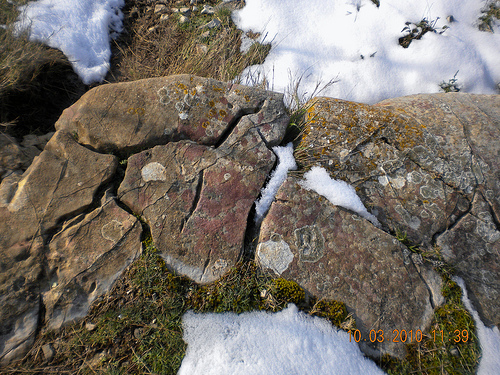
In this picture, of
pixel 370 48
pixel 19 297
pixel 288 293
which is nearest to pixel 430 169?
pixel 288 293

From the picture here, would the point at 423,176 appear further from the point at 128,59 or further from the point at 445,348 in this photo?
the point at 128,59

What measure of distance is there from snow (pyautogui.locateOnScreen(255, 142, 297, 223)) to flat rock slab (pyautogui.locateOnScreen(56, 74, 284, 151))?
0.51 m

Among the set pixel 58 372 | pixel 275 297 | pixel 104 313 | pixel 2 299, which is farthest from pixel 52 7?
pixel 275 297

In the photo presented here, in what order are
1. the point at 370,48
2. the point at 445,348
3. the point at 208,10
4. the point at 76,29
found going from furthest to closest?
the point at 208,10
the point at 370,48
the point at 76,29
the point at 445,348

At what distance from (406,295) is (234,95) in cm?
225

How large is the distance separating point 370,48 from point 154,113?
3102 millimetres

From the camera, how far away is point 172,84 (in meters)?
2.60

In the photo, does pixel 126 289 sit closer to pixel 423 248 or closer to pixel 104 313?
pixel 104 313

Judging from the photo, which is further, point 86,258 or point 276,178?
point 276,178

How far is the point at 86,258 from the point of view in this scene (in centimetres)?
215

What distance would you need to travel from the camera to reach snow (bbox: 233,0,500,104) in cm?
363

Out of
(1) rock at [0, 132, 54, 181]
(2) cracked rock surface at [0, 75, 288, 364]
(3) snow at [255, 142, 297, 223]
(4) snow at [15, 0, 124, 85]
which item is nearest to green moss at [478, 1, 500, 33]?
(2) cracked rock surface at [0, 75, 288, 364]

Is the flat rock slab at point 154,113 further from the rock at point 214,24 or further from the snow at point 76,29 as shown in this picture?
the rock at point 214,24

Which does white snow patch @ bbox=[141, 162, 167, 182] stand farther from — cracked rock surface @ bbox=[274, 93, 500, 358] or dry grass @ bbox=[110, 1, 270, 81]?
dry grass @ bbox=[110, 1, 270, 81]
